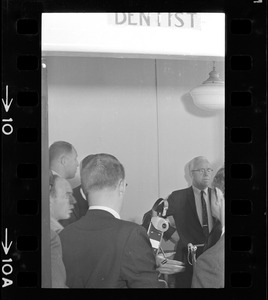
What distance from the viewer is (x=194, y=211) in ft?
7.00

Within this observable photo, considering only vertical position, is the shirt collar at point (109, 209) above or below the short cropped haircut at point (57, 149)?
below

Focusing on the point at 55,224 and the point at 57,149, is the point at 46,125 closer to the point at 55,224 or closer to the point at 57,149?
the point at 57,149

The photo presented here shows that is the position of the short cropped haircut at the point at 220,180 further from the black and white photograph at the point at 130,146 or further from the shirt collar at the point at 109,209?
the shirt collar at the point at 109,209

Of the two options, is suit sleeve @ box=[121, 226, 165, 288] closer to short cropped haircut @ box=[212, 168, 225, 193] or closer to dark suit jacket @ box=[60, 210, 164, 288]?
dark suit jacket @ box=[60, 210, 164, 288]

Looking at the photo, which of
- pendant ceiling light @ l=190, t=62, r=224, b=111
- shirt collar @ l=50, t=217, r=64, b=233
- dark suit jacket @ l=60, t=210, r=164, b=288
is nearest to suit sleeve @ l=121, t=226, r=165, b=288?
dark suit jacket @ l=60, t=210, r=164, b=288

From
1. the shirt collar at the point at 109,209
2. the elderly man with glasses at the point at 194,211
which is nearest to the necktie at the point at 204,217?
the elderly man with glasses at the point at 194,211

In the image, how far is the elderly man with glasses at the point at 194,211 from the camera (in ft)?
6.98

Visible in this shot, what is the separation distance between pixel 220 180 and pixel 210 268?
145 mm

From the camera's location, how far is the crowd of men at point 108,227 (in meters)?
2.13

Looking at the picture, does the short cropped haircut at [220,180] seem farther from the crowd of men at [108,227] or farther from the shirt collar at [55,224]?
the shirt collar at [55,224]

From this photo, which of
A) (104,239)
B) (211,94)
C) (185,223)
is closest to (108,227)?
(104,239)

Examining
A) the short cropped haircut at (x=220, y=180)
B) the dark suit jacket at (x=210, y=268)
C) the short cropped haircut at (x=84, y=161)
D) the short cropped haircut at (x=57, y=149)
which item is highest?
the short cropped haircut at (x=57, y=149)
